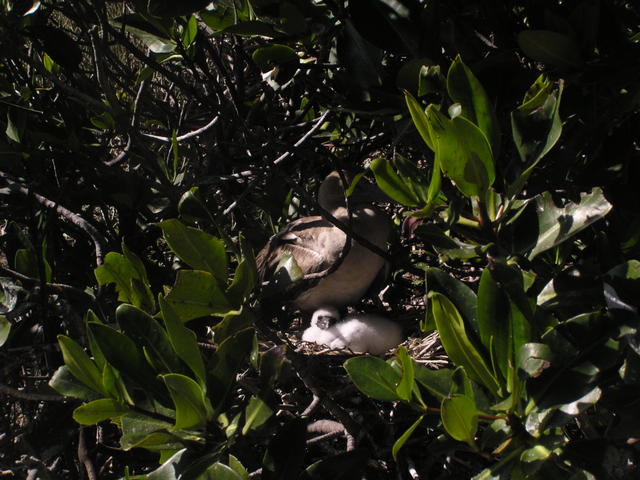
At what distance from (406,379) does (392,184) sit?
0.87 feet

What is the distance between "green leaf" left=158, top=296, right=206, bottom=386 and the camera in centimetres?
85

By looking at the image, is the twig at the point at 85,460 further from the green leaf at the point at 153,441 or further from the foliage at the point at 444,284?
the green leaf at the point at 153,441

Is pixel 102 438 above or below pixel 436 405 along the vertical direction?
below

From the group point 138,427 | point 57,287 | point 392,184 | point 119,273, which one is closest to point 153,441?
point 138,427

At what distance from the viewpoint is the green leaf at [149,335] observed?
2.95ft

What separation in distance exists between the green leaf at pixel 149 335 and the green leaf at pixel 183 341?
32 millimetres

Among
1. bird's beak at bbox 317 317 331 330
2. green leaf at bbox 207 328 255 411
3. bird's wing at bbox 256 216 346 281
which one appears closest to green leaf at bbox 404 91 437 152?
green leaf at bbox 207 328 255 411

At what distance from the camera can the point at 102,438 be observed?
4.30ft

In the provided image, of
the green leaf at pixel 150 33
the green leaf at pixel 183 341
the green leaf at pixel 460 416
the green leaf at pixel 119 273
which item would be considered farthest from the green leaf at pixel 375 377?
Answer: the green leaf at pixel 150 33

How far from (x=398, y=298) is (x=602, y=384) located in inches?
39.0

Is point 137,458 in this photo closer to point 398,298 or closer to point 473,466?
point 473,466

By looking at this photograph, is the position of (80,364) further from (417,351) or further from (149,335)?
(417,351)

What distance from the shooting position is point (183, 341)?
0.87 metres

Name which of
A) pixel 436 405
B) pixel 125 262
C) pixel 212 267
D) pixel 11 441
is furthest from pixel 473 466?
pixel 11 441
